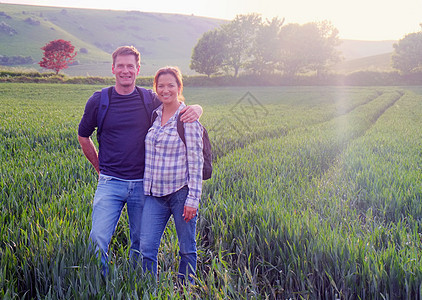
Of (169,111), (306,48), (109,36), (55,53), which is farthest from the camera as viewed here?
(109,36)

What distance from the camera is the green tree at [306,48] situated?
56.7 m

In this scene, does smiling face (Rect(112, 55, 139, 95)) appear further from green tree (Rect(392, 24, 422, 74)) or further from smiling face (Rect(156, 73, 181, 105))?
green tree (Rect(392, 24, 422, 74))

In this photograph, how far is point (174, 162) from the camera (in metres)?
2.62

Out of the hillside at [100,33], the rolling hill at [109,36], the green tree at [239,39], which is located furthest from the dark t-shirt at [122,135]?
the rolling hill at [109,36]

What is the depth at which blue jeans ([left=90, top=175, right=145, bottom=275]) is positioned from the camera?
2602mm

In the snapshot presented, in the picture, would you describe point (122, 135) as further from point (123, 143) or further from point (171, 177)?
point (171, 177)

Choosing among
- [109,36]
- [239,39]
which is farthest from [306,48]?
[109,36]

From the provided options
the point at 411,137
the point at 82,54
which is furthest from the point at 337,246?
the point at 82,54

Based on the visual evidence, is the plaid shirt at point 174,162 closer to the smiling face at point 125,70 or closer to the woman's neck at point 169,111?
the woman's neck at point 169,111

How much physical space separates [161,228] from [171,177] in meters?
0.47

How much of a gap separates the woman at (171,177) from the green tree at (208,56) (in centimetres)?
5856

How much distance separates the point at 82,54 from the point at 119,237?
9863 centimetres

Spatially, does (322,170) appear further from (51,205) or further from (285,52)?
(285,52)

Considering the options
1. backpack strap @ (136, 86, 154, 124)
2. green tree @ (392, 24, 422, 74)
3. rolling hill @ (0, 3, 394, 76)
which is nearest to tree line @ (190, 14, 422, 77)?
green tree @ (392, 24, 422, 74)
